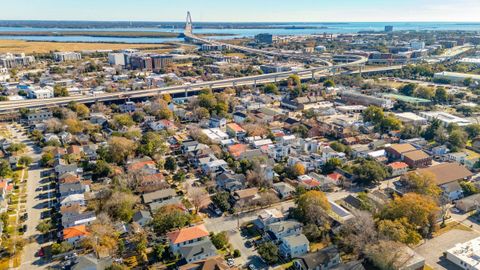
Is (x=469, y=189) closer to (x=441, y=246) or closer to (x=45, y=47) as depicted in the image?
(x=441, y=246)

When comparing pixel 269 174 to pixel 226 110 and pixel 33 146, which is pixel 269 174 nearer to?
pixel 226 110

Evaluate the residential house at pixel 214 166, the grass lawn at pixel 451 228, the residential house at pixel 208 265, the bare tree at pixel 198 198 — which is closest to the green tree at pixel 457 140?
the grass lawn at pixel 451 228

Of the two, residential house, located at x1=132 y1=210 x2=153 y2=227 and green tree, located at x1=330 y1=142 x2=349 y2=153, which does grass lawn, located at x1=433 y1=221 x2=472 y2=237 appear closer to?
green tree, located at x1=330 y1=142 x2=349 y2=153

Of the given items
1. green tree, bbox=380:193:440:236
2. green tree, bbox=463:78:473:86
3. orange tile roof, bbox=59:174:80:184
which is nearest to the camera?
green tree, bbox=380:193:440:236

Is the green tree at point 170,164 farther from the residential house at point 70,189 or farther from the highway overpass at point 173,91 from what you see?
the highway overpass at point 173,91

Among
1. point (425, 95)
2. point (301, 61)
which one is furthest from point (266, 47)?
point (425, 95)

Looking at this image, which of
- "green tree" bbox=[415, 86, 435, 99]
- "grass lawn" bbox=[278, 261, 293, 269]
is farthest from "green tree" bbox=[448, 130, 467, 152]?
"grass lawn" bbox=[278, 261, 293, 269]
